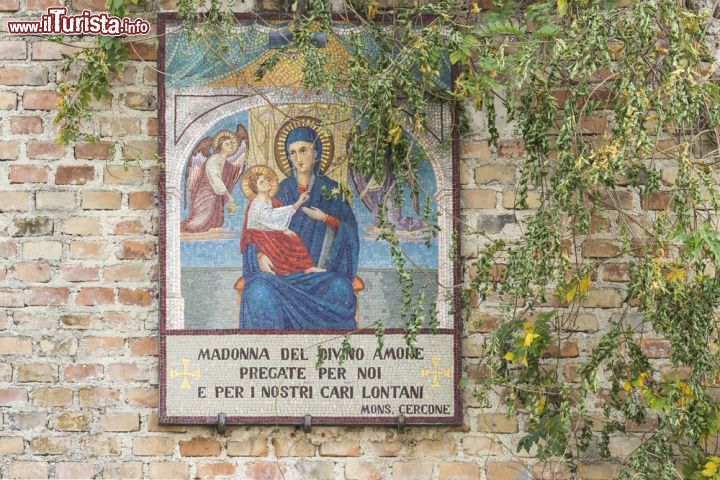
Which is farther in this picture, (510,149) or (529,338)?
(510,149)

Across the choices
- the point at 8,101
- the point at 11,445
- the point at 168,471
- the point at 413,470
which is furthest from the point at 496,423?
the point at 8,101

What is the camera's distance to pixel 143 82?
12.5 ft

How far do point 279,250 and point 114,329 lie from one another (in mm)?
667

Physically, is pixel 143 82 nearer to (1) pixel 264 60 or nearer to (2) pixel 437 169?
(1) pixel 264 60

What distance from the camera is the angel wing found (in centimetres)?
375

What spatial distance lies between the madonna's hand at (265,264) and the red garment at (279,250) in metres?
0.01

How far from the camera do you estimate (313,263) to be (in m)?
3.74

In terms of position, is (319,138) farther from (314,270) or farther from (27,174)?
(27,174)

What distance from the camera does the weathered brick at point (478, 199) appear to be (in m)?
3.79

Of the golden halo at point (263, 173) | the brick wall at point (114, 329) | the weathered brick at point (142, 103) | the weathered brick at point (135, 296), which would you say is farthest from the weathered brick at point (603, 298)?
the weathered brick at point (142, 103)

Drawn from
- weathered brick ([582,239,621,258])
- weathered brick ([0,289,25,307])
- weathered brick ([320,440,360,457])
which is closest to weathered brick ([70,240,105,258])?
weathered brick ([0,289,25,307])

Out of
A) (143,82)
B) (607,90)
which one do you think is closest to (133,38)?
(143,82)

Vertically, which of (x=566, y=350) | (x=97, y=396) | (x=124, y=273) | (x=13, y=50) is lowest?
(x=97, y=396)

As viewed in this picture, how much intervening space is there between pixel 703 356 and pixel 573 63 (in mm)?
1077
